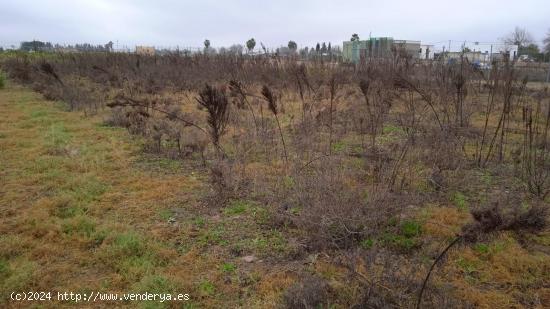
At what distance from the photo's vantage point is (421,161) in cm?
576

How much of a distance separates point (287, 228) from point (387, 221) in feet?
3.39

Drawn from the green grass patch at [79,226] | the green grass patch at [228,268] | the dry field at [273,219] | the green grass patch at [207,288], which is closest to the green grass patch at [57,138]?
the dry field at [273,219]

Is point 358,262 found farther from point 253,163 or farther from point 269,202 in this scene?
point 253,163

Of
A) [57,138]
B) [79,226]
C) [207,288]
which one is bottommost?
[207,288]

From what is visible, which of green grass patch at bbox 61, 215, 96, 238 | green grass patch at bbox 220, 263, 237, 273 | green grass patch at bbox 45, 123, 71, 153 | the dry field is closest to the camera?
the dry field

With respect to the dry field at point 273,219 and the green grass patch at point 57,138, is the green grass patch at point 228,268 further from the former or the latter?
the green grass patch at point 57,138

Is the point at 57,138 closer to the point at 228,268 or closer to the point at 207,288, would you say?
the point at 228,268

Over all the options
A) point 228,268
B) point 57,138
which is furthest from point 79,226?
point 57,138

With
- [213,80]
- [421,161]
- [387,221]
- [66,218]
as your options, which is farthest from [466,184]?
[213,80]

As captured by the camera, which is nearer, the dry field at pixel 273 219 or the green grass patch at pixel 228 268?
the dry field at pixel 273 219

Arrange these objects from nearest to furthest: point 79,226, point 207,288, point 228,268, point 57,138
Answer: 1. point 207,288
2. point 228,268
3. point 79,226
4. point 57,138

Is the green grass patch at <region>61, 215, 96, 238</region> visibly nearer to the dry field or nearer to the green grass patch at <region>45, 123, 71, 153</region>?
the dry field

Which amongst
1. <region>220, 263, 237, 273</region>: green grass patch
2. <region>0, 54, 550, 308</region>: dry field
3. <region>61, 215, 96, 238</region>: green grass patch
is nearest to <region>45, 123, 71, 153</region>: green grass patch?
<region>0, 54, 550, 308</region>: dry field

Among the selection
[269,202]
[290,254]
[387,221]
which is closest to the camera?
[290,254]
